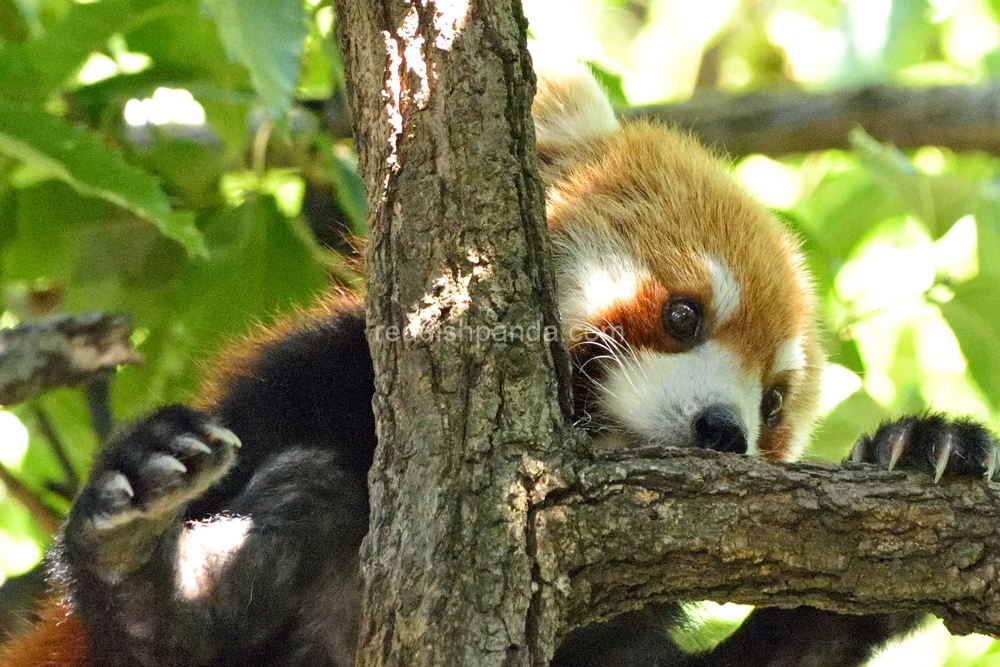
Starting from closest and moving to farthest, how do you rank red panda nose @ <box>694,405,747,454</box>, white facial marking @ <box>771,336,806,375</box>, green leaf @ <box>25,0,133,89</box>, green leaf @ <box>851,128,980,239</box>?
red panda nose @ <box>694,405,747,454</box> < green leaf @ <box>25,0,133,89</box> < white facial marking @ <box>771,336,806,375</box> < green leaf @ <box>851,128,980,239</box>

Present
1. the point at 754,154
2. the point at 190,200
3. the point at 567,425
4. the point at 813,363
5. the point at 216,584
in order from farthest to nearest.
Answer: the point at 754,154
the point at 190,200
the point at 813,363
the point at 216,584
the point at 567,425

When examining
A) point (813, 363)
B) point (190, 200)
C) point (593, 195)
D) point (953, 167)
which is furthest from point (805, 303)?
point (953, 167)

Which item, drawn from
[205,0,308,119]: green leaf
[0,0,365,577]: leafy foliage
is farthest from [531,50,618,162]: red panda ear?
[205,0,308,119]: green leaf

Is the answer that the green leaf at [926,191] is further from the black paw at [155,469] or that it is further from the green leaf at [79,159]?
the black paw at [155,469]

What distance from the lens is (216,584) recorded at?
2.21m

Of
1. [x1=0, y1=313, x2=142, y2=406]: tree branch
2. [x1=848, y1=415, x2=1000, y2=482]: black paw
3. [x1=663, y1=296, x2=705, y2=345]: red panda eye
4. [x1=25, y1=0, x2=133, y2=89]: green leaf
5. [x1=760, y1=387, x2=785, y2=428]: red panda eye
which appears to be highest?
[x1=25, y1=0, x2=133, y2=89]: green leaf

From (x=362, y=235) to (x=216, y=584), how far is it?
1235 mm

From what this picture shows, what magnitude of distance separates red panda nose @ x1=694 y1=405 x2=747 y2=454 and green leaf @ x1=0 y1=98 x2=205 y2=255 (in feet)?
4.19

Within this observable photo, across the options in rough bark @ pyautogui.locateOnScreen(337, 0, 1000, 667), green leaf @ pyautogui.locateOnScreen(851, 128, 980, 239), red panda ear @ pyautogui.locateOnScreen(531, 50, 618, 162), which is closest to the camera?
rough bark @ pyautogui.locateOnScreen(337, 0, 1000, 667)

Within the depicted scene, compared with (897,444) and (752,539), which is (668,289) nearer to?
(897,444)

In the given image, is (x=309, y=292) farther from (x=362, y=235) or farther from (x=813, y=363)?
(x=813, y=363)

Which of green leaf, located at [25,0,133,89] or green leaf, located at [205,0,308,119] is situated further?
green leaf, located at [25,0,133,89]

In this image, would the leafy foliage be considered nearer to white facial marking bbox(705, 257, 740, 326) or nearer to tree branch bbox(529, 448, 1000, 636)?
white facial marking bbox(705, 257, 740, 326)

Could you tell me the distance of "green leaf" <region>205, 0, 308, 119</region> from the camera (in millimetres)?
2410
